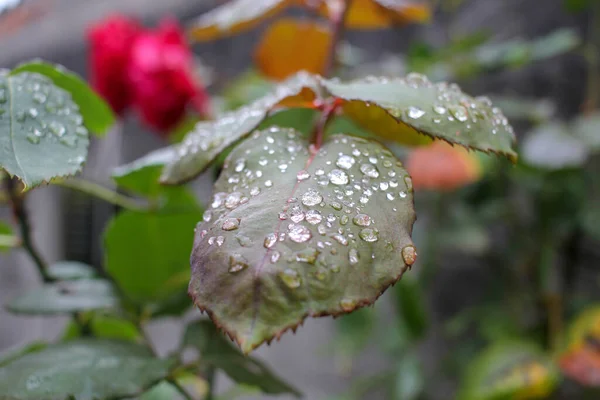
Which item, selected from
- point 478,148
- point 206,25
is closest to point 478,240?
point 206,25

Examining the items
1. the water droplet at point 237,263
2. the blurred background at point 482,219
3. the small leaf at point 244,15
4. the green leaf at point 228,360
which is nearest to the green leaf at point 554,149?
the blurred background at point 482,219

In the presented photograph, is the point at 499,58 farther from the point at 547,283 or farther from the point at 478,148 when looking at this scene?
the point at 478,148

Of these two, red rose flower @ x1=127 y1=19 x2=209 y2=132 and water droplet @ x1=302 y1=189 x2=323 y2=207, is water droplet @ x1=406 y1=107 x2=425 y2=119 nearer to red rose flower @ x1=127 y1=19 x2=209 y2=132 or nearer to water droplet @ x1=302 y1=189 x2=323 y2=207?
water droplet @ x1=302 y1=189 x2=323 y2=207

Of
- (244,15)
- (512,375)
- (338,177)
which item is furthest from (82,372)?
(512,375)

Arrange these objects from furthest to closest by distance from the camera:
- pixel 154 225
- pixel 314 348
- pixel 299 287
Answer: pixel 314 348 < pixel 154 225 < pixel 299 287

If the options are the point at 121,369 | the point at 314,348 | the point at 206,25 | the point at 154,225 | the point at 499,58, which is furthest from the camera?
the point at 314,348

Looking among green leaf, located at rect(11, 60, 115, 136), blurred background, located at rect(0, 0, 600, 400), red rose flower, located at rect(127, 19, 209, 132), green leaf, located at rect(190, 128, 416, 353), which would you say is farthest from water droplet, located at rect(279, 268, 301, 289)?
red rose flower, located at rect(127, 19, 209, 132)
